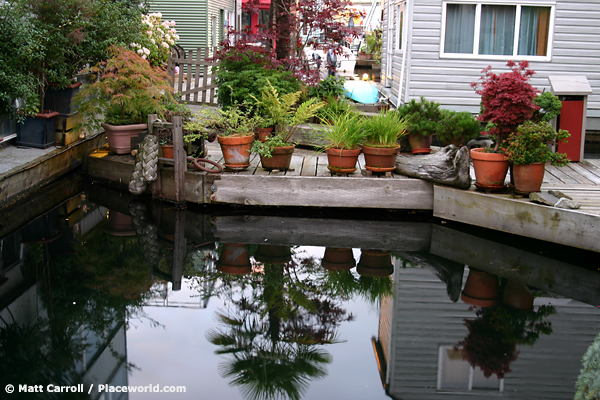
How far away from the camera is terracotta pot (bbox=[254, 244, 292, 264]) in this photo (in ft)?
19.8

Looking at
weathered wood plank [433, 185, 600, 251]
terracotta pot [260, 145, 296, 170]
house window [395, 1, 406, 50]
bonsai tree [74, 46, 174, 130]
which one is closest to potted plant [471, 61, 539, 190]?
weathered wood plank [433, 185, 600, 251]

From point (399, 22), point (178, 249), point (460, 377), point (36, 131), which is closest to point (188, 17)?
point (399, 22)

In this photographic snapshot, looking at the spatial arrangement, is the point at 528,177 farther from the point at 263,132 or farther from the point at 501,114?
the point at 263,132

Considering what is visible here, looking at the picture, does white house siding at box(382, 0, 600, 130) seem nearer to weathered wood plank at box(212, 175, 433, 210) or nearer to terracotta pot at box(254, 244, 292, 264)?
weathered wood plank at box(212, 175, 433, 210)

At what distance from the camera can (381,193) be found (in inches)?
283

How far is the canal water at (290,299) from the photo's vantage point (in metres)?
3.95

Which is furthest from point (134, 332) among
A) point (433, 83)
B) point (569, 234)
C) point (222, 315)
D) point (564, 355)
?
point (433, 83)

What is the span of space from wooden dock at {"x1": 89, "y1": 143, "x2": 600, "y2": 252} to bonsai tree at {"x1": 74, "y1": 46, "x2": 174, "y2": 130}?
2.70ft

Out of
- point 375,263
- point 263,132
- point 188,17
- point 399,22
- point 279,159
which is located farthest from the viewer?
point 188,17

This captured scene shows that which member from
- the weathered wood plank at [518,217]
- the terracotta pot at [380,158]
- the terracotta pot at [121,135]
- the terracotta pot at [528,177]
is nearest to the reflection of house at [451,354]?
the weathered wood plank at [518,217]

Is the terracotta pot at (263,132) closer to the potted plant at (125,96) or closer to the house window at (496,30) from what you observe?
the potted plant at (125,96)

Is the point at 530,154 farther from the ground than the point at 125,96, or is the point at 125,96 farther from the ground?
the point at 125,96

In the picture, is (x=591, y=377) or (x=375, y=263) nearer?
(x=591, y=377)

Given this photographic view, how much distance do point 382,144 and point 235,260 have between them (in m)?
2.44
